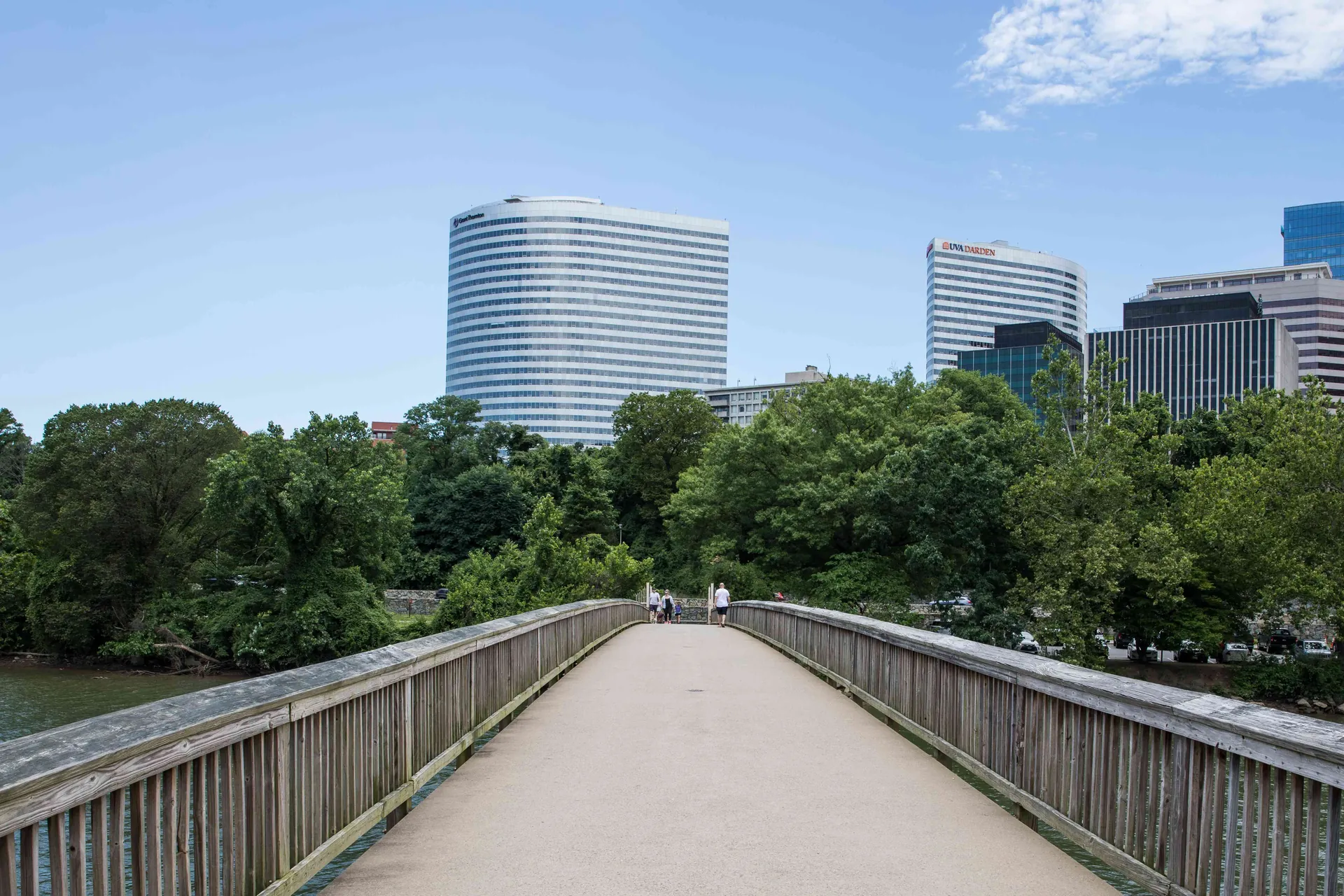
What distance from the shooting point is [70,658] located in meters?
47.0

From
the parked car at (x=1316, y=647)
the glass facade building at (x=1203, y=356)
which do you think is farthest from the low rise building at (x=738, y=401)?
the parked car at (x=1316, y=647)

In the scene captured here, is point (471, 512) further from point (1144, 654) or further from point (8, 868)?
point (8, 868)

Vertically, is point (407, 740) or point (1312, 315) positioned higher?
point (1312, 315)

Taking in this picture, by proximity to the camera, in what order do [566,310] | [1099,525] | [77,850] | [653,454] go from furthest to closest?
[566,310], [653,454], [1099,525], [77,850]

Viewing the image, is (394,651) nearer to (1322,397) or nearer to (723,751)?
(723,751)

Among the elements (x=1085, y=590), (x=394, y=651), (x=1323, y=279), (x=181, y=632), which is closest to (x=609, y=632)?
(x=394, y=651)

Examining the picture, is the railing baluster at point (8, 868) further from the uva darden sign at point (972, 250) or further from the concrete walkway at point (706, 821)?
the uva darden sign at point (972, 250)

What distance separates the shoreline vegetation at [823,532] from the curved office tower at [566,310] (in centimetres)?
Answer: 12370

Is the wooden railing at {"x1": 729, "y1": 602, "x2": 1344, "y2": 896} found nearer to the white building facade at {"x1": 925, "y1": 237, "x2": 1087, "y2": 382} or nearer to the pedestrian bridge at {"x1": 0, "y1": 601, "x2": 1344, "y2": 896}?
the pedestrian bridge at {"x1": 0, "y1": 601, "x2": 1344, "y2": 896}

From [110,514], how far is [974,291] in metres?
162

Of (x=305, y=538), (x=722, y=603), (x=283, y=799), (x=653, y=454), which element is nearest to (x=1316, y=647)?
(x=722, y=603)

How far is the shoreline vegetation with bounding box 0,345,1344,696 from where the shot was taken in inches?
1612

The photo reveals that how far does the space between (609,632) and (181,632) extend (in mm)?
30821

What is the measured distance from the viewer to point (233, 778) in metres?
3.85
